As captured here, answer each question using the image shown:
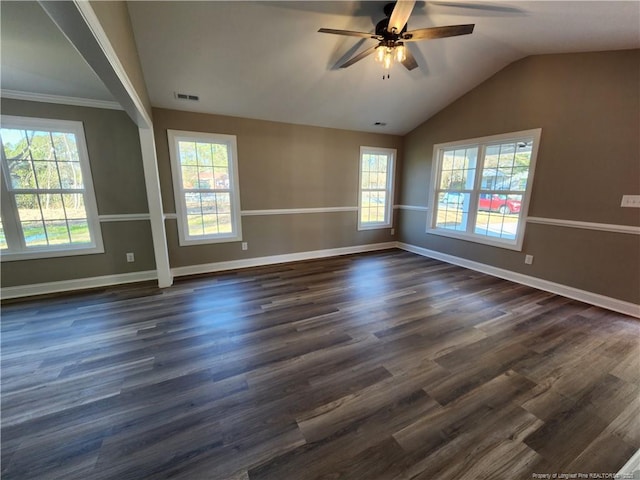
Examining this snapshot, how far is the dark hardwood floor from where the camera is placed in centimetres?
131

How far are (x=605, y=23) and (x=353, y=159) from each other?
10.7ft

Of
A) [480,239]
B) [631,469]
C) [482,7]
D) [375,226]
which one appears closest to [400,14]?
[482,7]

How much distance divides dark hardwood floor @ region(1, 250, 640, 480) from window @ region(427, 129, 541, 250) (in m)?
1.25

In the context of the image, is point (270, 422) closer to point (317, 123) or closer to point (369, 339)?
point (369, 339)

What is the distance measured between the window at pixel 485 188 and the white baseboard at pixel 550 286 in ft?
1.29

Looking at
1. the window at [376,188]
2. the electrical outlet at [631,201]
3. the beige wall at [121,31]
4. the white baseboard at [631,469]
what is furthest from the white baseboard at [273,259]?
the white baseboard at [631,469]

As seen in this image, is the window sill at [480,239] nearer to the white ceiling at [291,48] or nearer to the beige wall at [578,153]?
the beige wall at [578,153]

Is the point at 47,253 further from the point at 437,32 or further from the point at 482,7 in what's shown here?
the point at 482,7

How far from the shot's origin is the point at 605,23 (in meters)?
2.26

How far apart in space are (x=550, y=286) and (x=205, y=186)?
4974mm

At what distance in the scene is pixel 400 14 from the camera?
1961mm

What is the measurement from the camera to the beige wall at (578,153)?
2676mm

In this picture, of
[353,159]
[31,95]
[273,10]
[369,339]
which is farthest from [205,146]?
[369,339]

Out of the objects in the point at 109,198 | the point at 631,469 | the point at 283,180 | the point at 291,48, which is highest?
the point at 291,48
